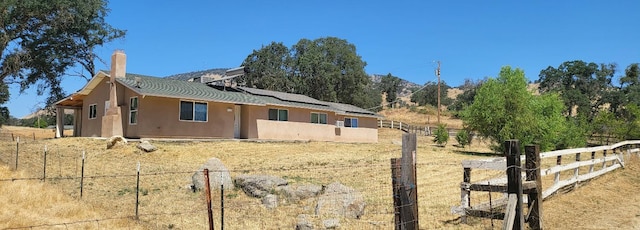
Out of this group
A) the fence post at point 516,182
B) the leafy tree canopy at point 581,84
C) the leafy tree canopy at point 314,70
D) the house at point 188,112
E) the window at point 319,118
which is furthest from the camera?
the leafy tree canopy at point 581,84

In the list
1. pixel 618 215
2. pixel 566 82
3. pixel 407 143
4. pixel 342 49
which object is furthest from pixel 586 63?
pixel 407 143

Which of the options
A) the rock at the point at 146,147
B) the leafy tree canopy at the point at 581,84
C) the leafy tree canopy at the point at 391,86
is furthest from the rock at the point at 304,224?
the leafy tree canopy at the point at 391,86

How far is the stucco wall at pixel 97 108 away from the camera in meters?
27.4

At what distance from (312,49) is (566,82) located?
42.8 metres

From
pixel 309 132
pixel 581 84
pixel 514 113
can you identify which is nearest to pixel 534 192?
pixel 514 113

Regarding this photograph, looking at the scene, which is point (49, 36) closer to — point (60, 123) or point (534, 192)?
point (60, 123)

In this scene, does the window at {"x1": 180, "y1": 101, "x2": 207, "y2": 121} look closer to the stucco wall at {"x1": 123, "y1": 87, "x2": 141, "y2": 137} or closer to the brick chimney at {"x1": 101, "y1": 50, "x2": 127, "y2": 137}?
the stucco wall at {"x1": 123, "y1": 87, "x2": 141, "y2": 137}

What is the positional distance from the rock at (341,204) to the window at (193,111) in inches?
643

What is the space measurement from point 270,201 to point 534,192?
5.76 metres

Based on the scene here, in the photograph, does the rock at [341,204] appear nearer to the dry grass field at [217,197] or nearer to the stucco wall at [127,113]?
the dry grass field at [217,197]

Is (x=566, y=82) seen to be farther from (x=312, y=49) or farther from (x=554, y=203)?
(x=554, y=203)

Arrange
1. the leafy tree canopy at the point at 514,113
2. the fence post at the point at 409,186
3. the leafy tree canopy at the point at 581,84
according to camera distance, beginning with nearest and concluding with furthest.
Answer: the fence post at the point at 409,186 < the leafy tree canopy at the point at 514,113 < the leafy tree canopy at the point at 581,84

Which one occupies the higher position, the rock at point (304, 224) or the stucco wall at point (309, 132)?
the stucco wall at point (309, 132)

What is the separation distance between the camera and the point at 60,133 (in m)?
30.0
